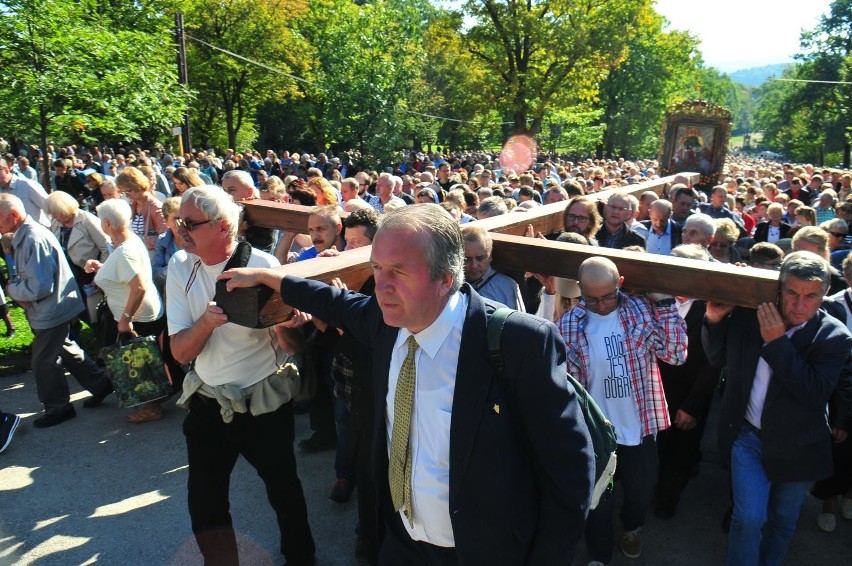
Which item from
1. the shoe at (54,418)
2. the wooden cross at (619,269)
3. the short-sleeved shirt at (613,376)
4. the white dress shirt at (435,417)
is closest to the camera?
the white dress shirt at (435,417)

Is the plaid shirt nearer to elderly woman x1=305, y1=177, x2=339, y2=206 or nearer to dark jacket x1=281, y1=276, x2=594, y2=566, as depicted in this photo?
dark jacket x1=281, y1=276, x2=594, y2=566

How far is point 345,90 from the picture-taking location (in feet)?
62.4

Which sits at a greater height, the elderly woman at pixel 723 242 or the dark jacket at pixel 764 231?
the elderly woman at pixel 723 242

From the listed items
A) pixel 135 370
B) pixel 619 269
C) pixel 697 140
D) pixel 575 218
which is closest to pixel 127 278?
pixel 135 370

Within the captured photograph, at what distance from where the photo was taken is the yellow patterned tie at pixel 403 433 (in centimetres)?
193

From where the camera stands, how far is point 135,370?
4430mm

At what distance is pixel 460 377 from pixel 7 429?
454cm

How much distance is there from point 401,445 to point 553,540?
0.52 m

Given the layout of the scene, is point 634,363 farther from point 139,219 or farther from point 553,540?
point 139,219

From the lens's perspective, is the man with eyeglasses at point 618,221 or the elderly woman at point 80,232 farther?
the elderly woman at point 80,232

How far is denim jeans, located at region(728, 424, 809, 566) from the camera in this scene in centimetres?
294

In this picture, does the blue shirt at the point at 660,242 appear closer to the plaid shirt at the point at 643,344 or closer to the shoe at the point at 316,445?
the plaid shirt at the point at 643,344

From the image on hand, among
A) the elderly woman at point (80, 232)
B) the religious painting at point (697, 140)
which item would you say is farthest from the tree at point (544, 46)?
the elderly woman at point (80, 232)

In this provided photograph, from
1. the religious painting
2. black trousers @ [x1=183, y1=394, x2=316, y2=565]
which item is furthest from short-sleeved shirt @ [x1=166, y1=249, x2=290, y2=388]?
the religious painting
